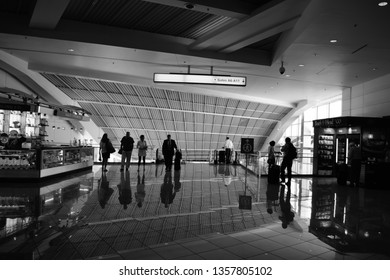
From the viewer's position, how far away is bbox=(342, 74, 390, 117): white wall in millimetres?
11106

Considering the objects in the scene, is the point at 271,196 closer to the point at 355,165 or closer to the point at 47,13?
the point at 355,165

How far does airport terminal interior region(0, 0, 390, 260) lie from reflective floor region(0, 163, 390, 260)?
0.09 feet

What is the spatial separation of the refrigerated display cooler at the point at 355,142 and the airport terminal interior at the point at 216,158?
48 mm

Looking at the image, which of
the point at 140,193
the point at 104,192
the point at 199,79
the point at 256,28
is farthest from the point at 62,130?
the point at 256,28

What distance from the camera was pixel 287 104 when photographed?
20875mm

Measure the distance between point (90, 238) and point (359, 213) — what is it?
4.82m

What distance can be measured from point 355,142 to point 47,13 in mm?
11271

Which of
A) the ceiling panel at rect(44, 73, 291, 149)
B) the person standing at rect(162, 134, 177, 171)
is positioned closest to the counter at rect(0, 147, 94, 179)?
the person standing at rect(162, 134, 177, 171)

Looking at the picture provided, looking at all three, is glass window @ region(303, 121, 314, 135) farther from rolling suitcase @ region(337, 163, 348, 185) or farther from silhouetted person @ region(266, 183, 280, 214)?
silhouetted person @ region(266, 183, 280, 214)

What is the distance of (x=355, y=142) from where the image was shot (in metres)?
11.2

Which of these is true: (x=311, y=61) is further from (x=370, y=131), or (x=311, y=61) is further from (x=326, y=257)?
(x=326, y=257)

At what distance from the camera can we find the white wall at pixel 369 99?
11.1 m

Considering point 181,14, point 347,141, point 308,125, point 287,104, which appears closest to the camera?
point 181,14

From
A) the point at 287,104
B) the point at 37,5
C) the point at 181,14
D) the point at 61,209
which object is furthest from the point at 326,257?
the point at 287,104
